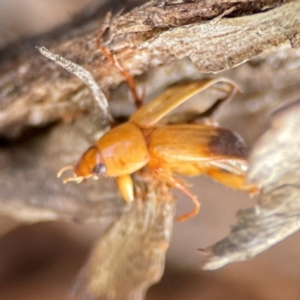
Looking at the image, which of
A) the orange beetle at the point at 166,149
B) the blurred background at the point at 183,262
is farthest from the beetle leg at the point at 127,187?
the blurred background at the point at 183,262

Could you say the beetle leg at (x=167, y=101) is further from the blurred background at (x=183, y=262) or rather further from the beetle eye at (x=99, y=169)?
the blurred background at (x=183, y=262)

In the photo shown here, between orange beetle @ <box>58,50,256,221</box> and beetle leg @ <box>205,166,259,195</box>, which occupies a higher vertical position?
orange beetle @ <box>58,50,256,221</box>

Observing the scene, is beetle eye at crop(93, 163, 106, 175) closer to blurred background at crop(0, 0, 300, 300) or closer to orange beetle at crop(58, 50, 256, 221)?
orange beetle at crop(58, 50, 256, 221)

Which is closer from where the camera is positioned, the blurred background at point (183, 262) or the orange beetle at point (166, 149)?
the orange beetle at point (166, 149)

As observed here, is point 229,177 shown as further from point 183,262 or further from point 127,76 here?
point 183,262

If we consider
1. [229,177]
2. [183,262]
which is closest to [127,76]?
[229,177]

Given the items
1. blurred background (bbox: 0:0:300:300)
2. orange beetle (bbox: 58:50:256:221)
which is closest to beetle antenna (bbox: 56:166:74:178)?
orange beetle (bbox: 58:50:256:221)

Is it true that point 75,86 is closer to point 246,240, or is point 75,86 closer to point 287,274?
point 246,240
